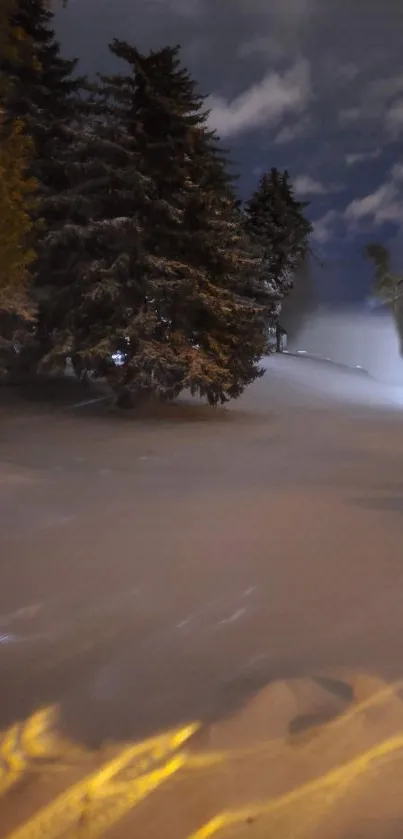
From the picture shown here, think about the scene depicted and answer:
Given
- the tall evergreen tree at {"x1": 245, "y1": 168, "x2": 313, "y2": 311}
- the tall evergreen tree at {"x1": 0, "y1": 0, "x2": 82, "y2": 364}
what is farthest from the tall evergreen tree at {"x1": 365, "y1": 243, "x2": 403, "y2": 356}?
the tall evergreen tree at {"x1": 0, "y1": 0, "x2": 82, "y2": 364}

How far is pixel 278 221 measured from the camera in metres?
36.7

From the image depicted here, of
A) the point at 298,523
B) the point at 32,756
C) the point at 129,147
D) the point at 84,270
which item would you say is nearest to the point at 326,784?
the point at 32,756

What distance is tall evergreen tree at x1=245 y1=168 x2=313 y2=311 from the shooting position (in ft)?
119

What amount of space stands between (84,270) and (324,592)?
460 inches

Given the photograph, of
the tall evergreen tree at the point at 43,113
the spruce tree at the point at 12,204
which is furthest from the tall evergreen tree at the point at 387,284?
the spruce tree at the point at 12,204

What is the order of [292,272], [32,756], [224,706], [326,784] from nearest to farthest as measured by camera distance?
[326,784] → [32,756] → [224,706] → [292,272]

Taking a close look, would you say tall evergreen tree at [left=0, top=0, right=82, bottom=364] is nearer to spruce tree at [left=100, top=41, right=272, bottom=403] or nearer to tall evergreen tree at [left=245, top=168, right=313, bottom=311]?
spruce tree at [left=100, top=41, right=272, bottom=403]

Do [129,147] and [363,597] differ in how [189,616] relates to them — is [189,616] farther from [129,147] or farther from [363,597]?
[129,147]

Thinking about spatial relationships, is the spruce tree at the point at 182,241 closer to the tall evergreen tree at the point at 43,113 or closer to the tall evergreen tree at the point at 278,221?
the tall evergreen tree at the point at 43,113

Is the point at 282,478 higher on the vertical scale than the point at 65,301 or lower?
lower

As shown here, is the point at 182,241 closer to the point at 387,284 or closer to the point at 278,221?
the point at 278,221

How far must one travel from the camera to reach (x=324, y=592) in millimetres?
4871

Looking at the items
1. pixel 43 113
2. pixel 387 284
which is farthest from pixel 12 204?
pixel 387 284

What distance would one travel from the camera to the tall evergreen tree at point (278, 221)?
36312 mm
